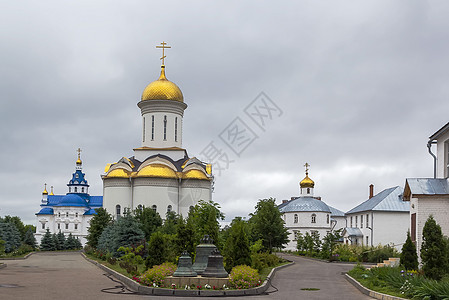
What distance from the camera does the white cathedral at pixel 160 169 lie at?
4381 centimetres

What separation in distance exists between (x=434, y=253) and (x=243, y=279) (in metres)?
6.10

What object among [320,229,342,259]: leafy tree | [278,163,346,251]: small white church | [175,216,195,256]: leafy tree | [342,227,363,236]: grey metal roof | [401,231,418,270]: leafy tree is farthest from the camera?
[278,163,346,251]: small white church

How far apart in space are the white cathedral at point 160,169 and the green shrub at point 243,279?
28182mm

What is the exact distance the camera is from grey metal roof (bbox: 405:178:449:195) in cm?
1959

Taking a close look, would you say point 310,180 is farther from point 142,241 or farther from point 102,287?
point 102,287

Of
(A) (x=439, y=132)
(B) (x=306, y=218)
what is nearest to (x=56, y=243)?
(B) (x=306, y=218)

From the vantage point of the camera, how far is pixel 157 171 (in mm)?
43938

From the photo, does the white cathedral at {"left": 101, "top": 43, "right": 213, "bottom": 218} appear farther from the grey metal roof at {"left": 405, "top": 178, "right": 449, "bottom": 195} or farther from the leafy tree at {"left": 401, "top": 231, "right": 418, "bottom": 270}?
the leafy tree at {"left": 401, "top": 231, "right": 418, "bottom": 270}

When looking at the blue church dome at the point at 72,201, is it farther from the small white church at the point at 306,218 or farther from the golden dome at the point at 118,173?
the golden dome at the point at 118,173

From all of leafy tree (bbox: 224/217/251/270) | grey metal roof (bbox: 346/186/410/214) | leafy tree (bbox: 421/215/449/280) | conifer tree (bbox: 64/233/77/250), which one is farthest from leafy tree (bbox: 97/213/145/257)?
conifer tree (bbox: 64/233/77/250)

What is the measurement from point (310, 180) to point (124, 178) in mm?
30727

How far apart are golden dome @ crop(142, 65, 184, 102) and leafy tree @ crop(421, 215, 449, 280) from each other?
33.0 metres

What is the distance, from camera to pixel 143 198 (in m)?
43.6

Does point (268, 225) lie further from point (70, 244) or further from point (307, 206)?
point (70, 244)
